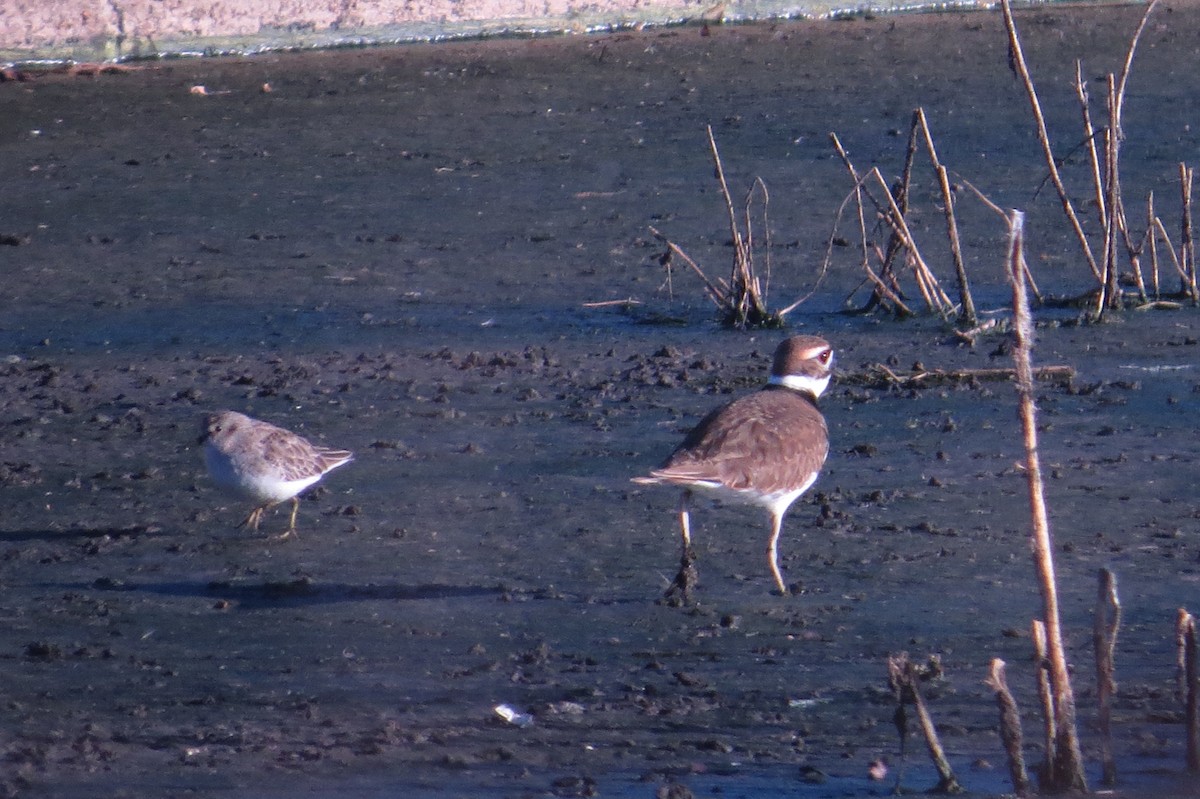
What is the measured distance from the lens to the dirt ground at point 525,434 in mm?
5328

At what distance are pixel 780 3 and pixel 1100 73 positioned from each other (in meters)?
3.97

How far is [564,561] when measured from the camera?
6.82 meters

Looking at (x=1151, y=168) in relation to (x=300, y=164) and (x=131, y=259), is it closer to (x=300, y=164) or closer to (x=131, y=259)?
(x=300, y=164)

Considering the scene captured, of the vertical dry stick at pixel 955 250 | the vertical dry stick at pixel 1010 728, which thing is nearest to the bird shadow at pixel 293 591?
the vertical dry stick at pixel 1010 728

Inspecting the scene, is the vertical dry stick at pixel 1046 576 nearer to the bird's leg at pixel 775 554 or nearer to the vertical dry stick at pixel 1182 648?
the vertical dry stick at pixel 1182 648

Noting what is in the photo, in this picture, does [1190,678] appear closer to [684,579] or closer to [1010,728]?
[1010,728]

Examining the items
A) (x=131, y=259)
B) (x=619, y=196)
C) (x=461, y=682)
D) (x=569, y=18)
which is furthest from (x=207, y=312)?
(x=569, y=18)

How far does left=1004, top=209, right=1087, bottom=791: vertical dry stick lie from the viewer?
13.9ft

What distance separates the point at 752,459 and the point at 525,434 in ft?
8.10

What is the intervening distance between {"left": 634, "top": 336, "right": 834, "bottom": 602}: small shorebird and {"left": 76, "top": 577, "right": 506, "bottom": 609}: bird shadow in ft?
2.71

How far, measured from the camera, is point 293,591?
6574 mm

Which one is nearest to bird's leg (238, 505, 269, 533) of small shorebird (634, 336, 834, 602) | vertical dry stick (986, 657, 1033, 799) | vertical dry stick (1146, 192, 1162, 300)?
small shorebird (634, 336, 834, 602)

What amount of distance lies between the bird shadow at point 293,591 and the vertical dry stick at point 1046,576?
269 cm

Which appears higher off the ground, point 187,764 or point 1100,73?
point 1100,73
